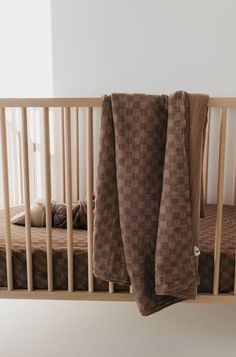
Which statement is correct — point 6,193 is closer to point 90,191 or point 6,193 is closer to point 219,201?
point 90,191

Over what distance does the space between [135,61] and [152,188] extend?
128cm

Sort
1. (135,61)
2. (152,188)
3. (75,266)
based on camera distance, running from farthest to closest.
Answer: (135,61) → (75,266) → (152,188)

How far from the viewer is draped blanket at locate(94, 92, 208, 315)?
1134 mm

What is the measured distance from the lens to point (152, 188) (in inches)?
46.4

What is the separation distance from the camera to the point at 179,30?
2162mm

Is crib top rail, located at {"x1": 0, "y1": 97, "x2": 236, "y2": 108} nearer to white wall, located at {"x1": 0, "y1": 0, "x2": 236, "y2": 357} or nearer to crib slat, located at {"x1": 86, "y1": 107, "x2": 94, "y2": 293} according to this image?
crib slat, located at {"x1": 86, "y1": 107, "x2": 94, "y2": 293}

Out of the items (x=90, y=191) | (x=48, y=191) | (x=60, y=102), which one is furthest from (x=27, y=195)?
(x=60, y=102)

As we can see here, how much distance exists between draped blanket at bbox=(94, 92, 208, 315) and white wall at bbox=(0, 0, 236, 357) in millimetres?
572

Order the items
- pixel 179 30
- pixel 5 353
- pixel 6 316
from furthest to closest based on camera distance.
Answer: pixel 179 30 < pixel 6 316 < pixel 5 353

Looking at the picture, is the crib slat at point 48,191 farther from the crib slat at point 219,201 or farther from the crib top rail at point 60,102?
the crib slat at point 219,201

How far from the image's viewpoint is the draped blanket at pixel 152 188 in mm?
1134

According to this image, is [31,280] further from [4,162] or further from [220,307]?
[220,307]

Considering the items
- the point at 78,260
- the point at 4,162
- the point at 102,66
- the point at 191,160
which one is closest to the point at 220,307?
the point at 78,260

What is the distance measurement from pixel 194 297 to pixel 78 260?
0.42 meters
